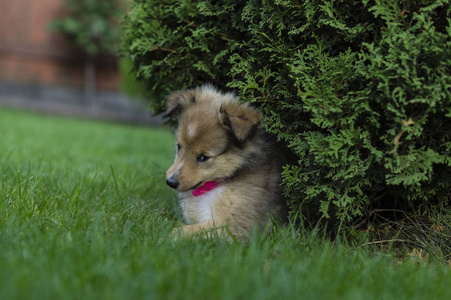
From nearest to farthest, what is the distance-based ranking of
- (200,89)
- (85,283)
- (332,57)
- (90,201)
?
(85,283), (332,57), (90,201), (200,89)

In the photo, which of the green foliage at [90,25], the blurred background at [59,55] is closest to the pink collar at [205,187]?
the blurred background at [59,55]

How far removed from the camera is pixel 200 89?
160 inches

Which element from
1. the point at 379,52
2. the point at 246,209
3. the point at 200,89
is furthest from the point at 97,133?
the point at 379,52

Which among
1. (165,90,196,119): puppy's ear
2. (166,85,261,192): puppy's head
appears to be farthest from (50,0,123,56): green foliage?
(166,85,261,192): puppy's head

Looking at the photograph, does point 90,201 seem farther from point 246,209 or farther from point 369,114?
point 369,114

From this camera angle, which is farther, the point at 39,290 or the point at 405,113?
the point at 405,113

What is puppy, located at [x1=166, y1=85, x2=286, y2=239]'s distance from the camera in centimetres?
341

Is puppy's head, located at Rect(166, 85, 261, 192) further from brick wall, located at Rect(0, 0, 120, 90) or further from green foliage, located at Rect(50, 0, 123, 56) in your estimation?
brick wall, located at Rect(0, 0, 120, 90)

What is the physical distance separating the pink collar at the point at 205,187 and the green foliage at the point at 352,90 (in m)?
0.54

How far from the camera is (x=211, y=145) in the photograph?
3486mm

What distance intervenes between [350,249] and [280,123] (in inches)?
39.9

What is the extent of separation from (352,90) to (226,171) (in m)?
1.07

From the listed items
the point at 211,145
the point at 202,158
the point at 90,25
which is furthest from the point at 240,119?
the point at 90,25

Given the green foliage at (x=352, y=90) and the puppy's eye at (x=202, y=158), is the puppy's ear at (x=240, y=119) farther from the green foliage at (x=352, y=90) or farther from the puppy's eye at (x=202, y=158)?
the puppy's eye at (x=202, y=158)
